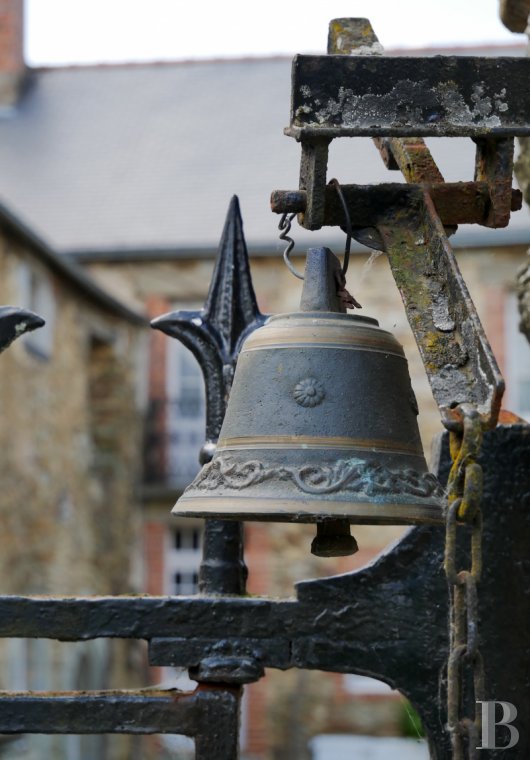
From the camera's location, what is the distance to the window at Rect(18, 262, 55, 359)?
12.0 meters

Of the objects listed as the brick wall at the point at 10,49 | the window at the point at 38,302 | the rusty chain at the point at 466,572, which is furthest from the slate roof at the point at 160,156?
the rusty chain at the point at 466,572

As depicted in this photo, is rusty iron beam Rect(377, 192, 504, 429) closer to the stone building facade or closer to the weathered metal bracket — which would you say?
the weathered metal bracket

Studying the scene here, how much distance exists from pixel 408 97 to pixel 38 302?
1115 cm

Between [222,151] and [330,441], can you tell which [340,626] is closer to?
[330,441]

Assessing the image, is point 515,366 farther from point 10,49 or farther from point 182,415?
point 10,49

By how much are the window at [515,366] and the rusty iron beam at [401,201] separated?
13.6 m

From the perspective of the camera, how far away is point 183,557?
54.9 feet

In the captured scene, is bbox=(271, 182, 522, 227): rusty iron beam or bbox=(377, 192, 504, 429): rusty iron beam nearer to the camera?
bbox=(377, 192, 504, 429): rusty iron beam

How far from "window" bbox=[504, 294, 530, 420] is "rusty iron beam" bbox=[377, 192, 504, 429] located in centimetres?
1365

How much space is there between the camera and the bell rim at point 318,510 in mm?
1826

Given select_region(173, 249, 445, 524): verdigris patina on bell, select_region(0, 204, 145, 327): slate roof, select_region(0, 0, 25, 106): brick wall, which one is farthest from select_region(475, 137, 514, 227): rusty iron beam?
select_region(0, 0, 25, 106): brick wall

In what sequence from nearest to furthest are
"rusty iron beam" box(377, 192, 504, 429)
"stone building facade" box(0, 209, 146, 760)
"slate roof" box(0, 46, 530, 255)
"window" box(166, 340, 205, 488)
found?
"rusty iron beam" box(377, 192, 504, 429) < "stone building facade" box(0, 209, 146, 760) < "slate roof" box(0, 46, 530, 255) < "window" box(166, 340, 205, 488)

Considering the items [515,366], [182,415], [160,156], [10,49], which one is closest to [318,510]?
[515,366]

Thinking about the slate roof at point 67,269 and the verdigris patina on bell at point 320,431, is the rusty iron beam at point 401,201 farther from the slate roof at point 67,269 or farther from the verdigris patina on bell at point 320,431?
the slate roof at point 67,269
